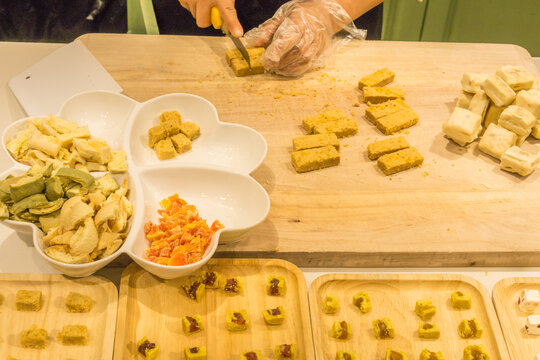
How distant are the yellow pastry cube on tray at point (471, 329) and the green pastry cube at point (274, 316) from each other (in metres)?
0.58

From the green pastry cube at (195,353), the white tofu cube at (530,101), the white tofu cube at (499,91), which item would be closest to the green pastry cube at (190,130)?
the green pastry cube at (195,353)

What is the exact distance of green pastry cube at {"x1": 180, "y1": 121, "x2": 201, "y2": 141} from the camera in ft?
7.55

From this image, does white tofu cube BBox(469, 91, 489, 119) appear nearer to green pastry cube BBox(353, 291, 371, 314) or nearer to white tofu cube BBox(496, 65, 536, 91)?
white tofu cube BBox(496, 65, 536, 91)

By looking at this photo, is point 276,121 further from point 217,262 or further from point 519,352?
point 519,352

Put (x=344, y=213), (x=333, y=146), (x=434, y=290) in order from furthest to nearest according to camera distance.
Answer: (x=333, y=146), (x=344, y=213), (x=434, y=290)

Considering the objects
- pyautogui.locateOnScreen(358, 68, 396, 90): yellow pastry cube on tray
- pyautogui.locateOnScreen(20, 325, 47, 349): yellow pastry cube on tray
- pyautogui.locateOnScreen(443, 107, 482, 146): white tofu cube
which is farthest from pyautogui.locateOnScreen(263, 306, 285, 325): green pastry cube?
pyautogui.locateOnScreen(358, 68, 396, 90): yellow pastry cube on tray

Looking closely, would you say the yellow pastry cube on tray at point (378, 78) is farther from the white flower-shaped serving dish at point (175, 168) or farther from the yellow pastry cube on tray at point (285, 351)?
the yellow pastry cube on tray at point (285, 351)

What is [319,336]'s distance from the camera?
177 cm

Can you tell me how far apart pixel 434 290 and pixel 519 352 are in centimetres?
32

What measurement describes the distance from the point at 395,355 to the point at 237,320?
1.64 ft

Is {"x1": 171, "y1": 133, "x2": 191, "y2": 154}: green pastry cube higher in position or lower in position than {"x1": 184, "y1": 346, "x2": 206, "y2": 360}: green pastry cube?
higher

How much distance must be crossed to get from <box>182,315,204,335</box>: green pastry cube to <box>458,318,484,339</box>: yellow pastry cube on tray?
84 cm

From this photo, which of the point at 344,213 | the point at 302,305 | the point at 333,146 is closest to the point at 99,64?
the point at 333,146

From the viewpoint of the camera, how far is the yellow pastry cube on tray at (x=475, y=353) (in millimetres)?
1733
